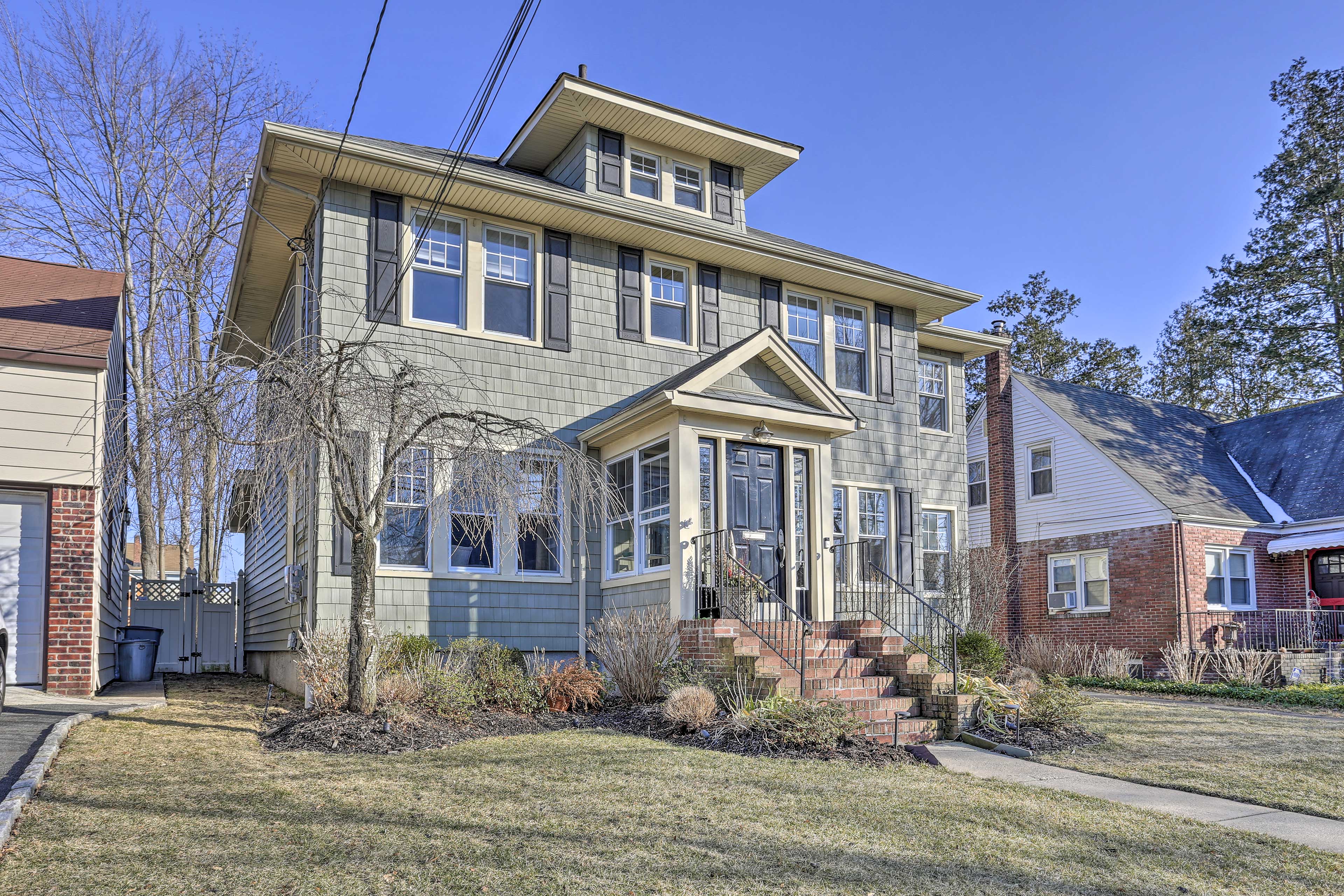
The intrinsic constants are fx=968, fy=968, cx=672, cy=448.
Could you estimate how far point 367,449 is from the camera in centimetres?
873

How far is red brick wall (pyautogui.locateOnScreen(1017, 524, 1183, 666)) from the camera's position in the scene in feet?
63.4

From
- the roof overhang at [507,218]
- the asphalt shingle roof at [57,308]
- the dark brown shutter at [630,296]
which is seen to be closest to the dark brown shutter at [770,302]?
the roof overhang at [507,218]

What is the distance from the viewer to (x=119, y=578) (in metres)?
15.2

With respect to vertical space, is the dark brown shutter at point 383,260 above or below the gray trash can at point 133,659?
above

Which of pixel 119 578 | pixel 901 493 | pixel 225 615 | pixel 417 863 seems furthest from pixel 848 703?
pixel 225 615

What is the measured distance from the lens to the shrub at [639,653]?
400 inches

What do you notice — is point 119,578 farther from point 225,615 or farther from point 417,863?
point 417,863

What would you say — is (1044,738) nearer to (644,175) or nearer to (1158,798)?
(1158,798)

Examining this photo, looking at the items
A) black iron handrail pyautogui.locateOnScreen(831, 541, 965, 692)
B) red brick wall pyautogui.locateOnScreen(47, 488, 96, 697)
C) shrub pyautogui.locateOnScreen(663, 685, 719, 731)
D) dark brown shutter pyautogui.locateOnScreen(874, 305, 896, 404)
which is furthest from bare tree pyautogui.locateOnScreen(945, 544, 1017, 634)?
red brick wall pyautogui.locateOnScreen(47, 488, 96, 697)

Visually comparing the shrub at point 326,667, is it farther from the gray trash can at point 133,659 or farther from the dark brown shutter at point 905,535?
the dark brown shutter at point 905,535

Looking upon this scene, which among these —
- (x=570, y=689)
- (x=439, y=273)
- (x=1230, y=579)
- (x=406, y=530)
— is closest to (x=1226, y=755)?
(x=570, y=689)

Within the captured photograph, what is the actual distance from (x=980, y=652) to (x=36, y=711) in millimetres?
11433

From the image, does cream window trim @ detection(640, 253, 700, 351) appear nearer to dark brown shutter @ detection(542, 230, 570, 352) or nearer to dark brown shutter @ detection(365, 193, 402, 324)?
dark brown shutter @ detection(542, 230, 570, 352)

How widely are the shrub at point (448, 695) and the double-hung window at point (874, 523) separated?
7.36 meters
